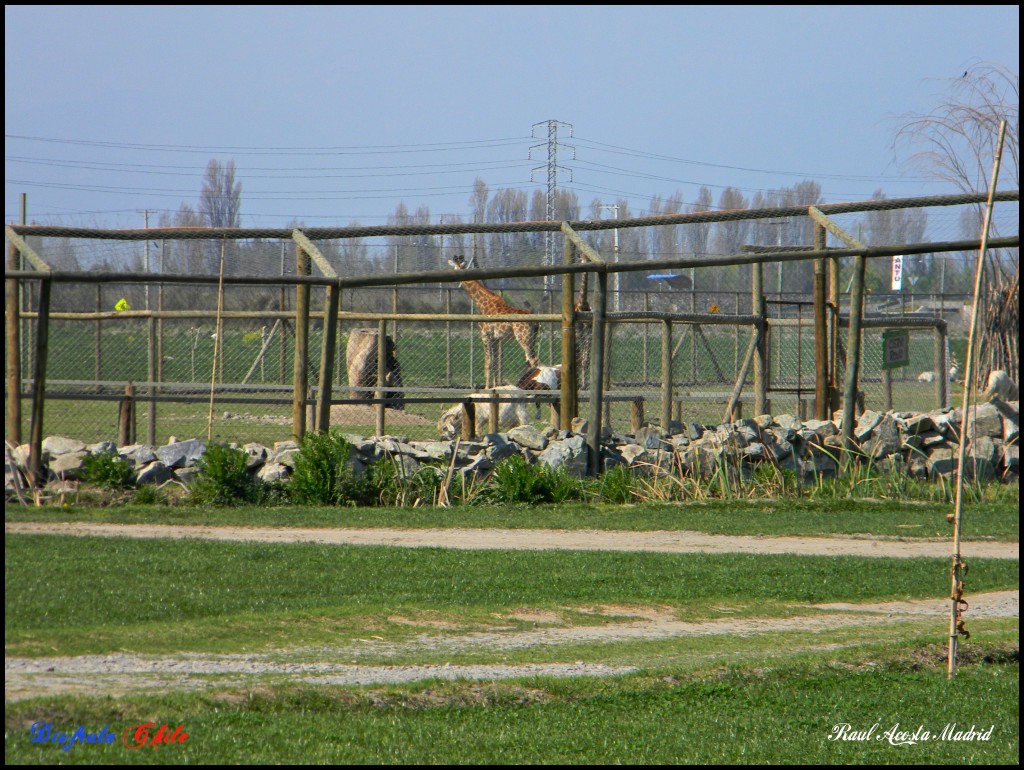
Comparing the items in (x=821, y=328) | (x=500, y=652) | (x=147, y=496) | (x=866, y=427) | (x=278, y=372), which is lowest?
(x=500, y=652)

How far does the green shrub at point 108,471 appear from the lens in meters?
11.0

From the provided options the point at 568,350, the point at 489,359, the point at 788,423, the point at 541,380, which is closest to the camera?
the point at 568,350

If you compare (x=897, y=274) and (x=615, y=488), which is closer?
(x=615, y=488)

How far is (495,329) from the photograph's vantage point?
19078mm

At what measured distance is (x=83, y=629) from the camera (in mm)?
5426

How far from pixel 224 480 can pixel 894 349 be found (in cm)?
852

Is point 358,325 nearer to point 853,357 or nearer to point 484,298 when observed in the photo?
point 484,298

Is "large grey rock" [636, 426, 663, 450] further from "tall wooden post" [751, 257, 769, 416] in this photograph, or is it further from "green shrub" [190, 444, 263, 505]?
"green shrub" [190, 444, 263, 505]

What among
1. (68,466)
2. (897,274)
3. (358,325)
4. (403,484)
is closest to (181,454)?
(68,466)

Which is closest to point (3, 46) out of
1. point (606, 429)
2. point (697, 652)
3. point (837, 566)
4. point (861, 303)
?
point (697, 652)

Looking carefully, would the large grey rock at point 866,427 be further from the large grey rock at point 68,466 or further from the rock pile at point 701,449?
the large grey rock at point 68,466

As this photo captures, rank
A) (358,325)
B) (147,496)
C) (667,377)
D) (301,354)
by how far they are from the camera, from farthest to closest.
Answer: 1. (358,325)
2. (667,377)
3. (301,354)
4. (147,496)

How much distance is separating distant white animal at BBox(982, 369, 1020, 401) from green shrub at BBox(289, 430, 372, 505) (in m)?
9.61

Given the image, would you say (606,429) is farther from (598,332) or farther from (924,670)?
(924,670)
